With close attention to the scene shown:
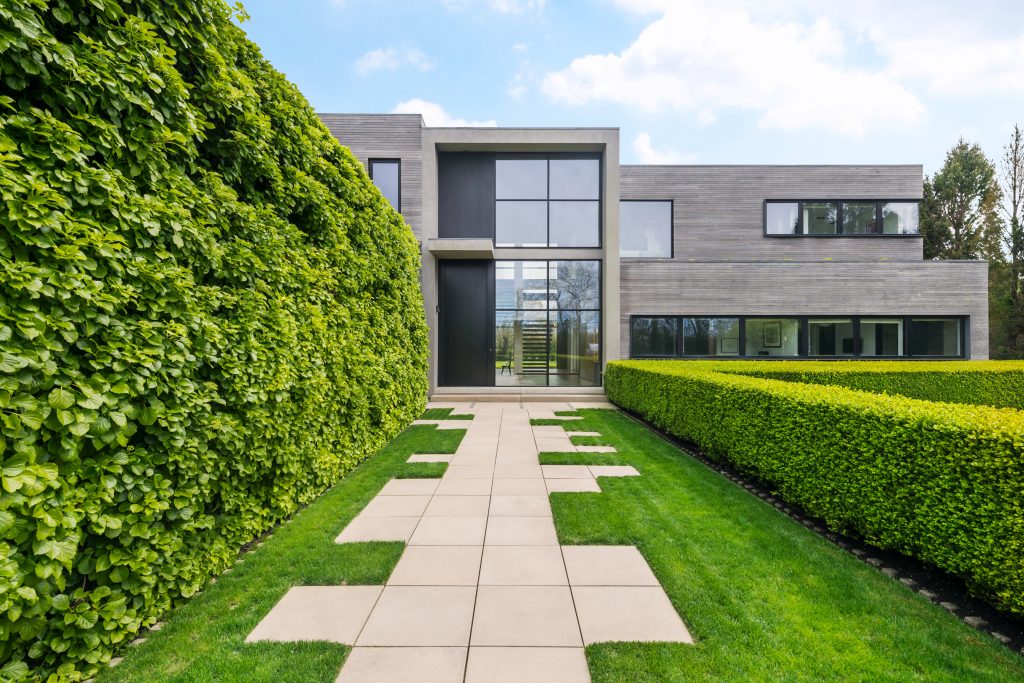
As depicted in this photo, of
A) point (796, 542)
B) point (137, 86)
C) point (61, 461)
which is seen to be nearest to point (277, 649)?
point (61, 461)

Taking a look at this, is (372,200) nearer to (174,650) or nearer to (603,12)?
(174,650)

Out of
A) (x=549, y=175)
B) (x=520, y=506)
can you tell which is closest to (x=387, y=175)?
(x=549, y=175)

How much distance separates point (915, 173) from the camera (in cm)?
1471

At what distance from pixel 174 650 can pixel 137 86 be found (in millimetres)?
3009

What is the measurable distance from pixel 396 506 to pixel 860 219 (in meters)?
18.1

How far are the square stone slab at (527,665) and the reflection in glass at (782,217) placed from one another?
16.4 metres

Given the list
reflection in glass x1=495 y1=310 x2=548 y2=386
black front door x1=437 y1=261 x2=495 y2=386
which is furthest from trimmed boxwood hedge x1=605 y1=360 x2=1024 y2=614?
black front door x1=437 y1=261 x2=495 y2=386

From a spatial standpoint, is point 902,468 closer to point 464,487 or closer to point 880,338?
point 464,487

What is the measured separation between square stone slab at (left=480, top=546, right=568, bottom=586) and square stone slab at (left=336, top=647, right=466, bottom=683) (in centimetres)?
68

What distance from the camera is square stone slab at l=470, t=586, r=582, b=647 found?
229 centimetres

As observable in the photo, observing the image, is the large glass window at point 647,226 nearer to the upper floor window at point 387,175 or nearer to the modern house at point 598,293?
the modern house at point 598,293

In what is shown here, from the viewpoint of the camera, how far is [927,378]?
8.63m

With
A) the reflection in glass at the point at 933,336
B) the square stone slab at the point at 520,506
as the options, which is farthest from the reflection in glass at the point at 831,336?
the square stone slab at the point at 520,506

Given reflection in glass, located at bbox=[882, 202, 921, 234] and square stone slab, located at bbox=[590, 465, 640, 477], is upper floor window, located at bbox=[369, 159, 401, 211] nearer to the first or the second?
square stone slab, located at bbox=[590, 465, 640, 477]
